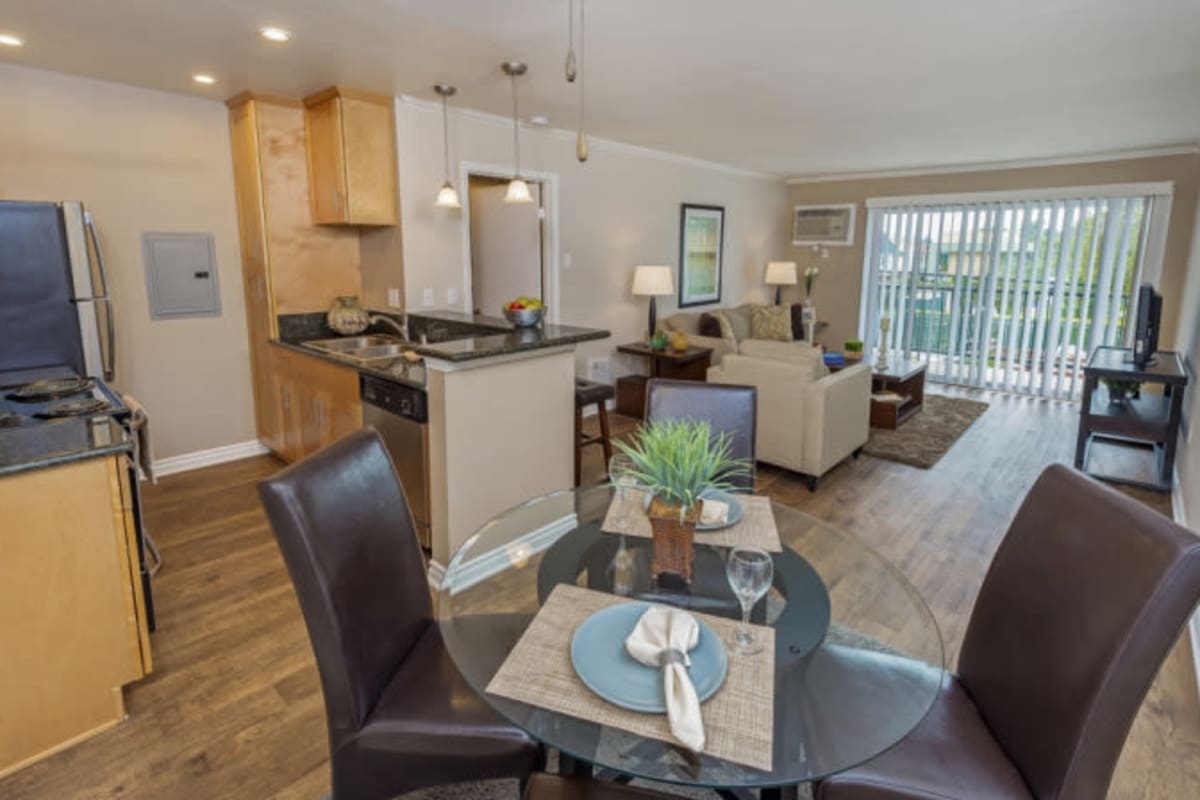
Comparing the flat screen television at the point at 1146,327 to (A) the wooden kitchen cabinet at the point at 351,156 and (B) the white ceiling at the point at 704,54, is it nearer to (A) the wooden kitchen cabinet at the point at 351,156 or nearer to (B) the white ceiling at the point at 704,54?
(B) the white ceiling at the point at 704,54

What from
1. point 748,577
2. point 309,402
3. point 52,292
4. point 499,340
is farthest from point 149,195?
point 748,577

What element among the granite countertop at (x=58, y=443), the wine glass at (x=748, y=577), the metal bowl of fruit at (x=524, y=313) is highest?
the metal bowl of fruit at (x=524, y=313)

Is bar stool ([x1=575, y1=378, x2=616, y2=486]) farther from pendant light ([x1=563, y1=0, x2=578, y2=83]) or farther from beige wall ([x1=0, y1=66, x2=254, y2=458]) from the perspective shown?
beige wall ([x1=0, y1=66, x2=254, y2=458])

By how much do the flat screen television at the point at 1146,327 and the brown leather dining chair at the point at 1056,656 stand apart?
380 cm

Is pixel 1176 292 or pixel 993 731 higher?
pixel 1176 292

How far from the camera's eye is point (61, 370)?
3.07 m

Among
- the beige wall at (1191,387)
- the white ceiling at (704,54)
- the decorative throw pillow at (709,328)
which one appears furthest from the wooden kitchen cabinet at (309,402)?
the beige wall at (1191,387)

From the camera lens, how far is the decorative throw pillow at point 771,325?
6859 mm

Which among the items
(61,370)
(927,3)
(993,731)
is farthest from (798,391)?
(61,370)

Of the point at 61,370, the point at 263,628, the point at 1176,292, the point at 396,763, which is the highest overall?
the point at 1176,292

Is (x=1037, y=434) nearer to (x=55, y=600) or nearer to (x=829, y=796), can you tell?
(x=829, y=796)

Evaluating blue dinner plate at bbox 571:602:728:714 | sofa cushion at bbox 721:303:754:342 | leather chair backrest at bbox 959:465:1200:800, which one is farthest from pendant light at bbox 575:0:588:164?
sofa cushion at bbox 721:303:754:342

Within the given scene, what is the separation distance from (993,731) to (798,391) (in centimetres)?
270

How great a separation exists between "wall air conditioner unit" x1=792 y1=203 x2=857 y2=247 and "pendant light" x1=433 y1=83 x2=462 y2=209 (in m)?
5.17
